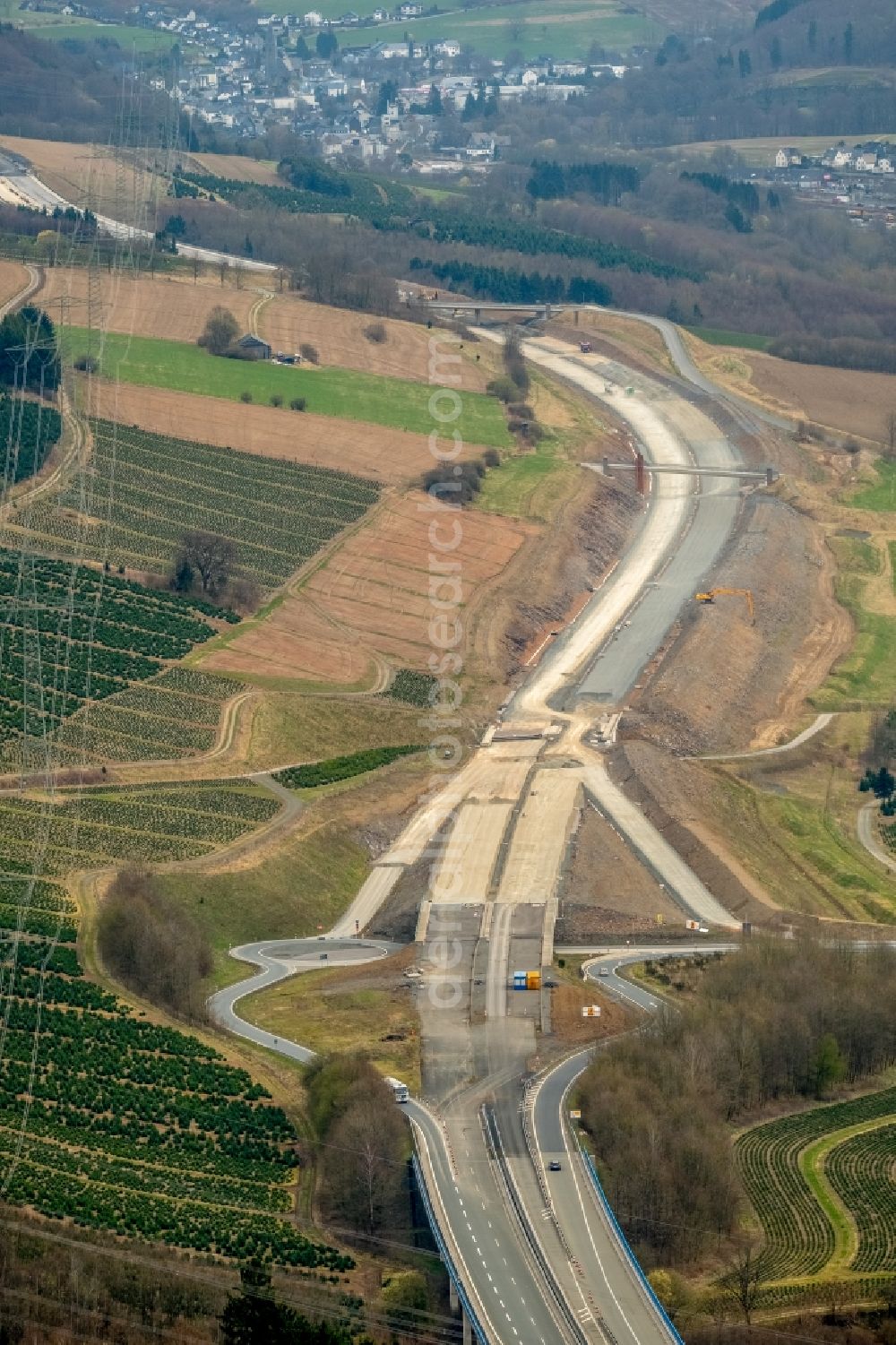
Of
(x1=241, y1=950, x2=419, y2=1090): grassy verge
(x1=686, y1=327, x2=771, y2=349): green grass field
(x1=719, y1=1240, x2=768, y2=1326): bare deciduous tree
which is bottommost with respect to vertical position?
(x1=241, y1=950, x2=419, y2=1090): grassy verge

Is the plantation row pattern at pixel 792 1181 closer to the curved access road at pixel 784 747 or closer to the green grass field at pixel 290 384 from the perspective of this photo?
the curved access road at pixel 784 747

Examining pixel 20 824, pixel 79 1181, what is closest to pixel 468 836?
pixel 20 824

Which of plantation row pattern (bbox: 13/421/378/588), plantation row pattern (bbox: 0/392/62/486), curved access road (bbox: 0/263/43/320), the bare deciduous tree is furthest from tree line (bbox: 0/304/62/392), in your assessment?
the bare deciduous tree

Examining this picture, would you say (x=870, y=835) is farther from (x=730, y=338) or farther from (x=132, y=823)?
(x=730, y=338)

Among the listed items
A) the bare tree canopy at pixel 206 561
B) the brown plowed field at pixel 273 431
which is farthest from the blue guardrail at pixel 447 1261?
the brown plowed field at pixel 273 431

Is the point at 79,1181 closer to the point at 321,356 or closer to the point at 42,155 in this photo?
the point at 321,356

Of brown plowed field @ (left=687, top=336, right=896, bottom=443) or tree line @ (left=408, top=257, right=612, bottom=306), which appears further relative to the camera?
tree line @ (left=408, top=257, right=612, bottom=306)

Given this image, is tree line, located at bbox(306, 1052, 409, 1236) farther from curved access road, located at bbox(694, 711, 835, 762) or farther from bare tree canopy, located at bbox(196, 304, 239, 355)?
bare tree canopy, located at bbox(196, 304, 239, 355)
